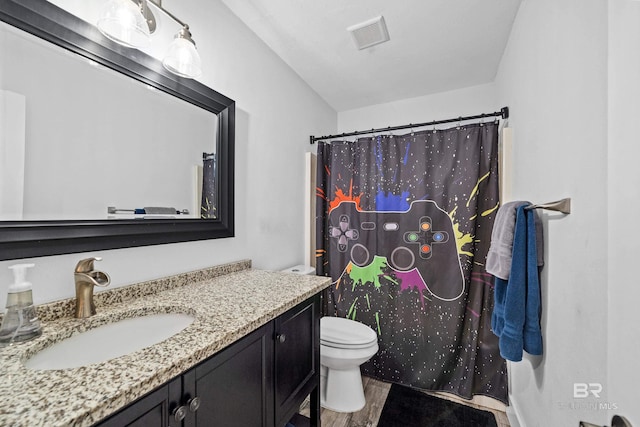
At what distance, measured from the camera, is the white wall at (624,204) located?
1.43ft


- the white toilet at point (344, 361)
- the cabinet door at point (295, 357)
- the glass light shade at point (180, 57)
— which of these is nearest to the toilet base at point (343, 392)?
the white toilet at point (344, 361)

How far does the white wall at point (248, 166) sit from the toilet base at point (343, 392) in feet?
2.81

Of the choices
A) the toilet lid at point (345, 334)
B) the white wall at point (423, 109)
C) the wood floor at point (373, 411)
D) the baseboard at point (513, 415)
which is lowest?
the wood floor at point (373, 411)

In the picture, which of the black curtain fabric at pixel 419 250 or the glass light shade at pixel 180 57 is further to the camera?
the black curtain fabric at pixel 419 250

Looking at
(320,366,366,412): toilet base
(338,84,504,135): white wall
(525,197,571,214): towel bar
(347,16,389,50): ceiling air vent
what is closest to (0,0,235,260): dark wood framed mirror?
(347,16,389,50): ceiling air vent

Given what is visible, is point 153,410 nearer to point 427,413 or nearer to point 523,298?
point 523,298

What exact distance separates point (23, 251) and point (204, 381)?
26.3 inches

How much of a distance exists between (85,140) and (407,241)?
6.27ft

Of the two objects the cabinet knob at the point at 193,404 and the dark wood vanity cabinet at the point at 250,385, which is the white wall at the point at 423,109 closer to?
the dark wood vanity cabinet at the point at 250,385

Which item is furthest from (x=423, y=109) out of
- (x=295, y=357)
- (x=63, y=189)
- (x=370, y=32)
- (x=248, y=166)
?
(x=63, y=189)

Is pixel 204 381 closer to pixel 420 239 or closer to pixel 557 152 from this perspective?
pixel 557 152

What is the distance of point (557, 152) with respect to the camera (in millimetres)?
1016

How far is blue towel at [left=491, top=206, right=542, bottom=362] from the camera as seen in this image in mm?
1088

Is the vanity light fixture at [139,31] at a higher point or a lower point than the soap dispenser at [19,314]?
higher
